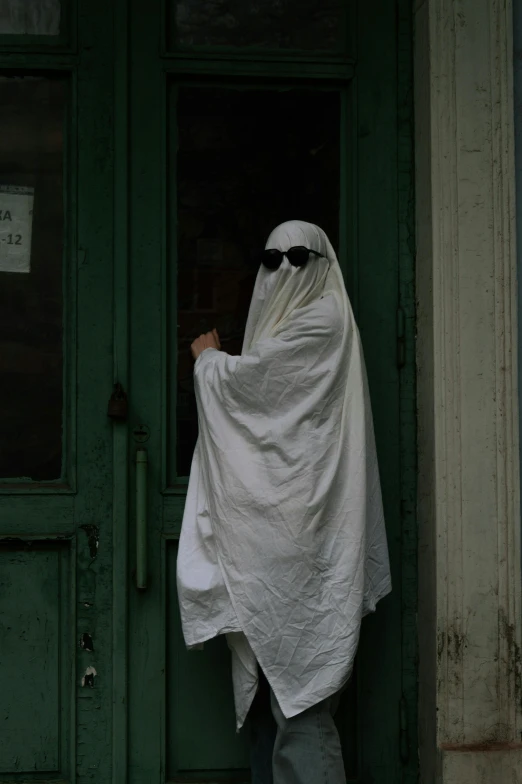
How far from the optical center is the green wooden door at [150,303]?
3.72m

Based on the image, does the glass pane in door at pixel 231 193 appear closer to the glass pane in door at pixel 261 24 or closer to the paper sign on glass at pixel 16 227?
the glass pane in door at pixel 261 24

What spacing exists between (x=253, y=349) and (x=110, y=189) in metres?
0.84

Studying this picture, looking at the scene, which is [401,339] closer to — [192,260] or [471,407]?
[471,407]

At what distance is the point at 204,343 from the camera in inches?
146

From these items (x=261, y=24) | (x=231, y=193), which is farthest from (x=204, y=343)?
(x=261, y=24)

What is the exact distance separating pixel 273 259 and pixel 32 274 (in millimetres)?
877

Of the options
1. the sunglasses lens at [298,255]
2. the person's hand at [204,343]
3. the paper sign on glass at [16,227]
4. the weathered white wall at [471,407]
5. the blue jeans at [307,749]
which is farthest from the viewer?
the paper sign on glass at [16,227]

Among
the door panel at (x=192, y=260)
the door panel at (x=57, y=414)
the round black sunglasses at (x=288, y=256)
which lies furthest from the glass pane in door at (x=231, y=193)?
the round black sunglasses at (x=288, y=256)

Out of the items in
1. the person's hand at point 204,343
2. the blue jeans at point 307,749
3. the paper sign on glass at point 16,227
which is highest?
the paper sign on glass at point 16,227

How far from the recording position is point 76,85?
3.80m

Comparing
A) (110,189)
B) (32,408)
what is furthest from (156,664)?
(110,189)

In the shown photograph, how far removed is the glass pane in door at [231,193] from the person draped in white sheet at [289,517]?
389 millimetres

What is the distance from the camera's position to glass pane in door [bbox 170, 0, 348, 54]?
12.7 ft

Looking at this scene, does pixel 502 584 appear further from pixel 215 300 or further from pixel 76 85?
pixel 76 85
